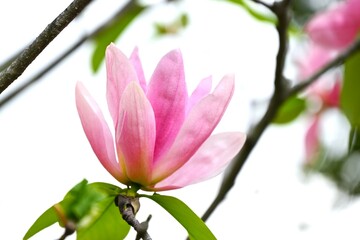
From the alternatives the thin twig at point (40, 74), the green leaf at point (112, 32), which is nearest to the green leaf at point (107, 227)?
the thin twig at point (40, 74)

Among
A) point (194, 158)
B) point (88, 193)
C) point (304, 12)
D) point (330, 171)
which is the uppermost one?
point (88, 193)

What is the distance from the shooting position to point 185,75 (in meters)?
0.64

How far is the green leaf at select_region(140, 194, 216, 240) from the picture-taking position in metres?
0.60

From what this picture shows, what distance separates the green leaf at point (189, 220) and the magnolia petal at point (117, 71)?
84 mm

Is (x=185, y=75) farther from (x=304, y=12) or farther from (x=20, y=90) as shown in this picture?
(x=304, y=12)

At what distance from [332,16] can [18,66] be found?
718 mm

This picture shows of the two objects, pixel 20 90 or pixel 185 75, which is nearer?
pixel 185 75

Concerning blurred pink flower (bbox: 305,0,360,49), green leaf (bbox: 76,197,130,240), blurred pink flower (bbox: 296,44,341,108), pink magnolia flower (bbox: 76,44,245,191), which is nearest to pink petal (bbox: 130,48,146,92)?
pink magnolia flower (bbox: 76,44,245,191)

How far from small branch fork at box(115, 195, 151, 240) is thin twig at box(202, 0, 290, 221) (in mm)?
235

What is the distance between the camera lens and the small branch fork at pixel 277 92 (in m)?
0.87

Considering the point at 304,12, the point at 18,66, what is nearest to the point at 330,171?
the point at 18,66

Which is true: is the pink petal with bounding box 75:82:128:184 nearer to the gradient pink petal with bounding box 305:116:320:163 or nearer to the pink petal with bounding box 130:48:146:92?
the pink petal with bounding box 130:48:146:92

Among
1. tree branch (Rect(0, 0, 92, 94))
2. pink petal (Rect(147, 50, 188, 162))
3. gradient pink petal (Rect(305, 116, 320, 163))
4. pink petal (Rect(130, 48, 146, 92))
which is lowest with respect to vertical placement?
gradient pink petal (Rect(305, 116, 320, 163))

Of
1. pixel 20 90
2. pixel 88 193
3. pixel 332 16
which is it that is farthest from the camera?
pixel 332 16
